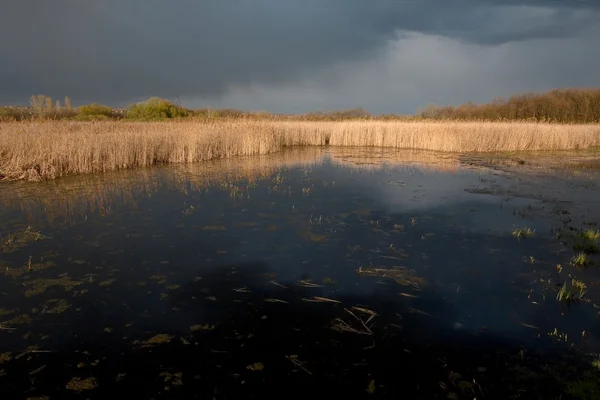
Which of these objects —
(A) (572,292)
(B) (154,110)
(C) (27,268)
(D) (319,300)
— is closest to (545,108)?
(B) (154,110)

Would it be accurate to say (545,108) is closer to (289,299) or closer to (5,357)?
(289,299)

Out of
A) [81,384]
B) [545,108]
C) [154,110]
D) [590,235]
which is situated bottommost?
[81,384]

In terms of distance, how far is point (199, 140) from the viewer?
54.9 feet

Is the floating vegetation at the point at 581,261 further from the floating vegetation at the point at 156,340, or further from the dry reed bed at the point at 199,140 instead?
the dry reed bed at the point at 199,140

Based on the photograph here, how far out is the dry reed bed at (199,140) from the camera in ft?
39.7

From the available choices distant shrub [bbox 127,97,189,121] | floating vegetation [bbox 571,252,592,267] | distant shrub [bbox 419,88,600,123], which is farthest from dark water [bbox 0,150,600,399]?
distant shrub [bbox 419,88,600,123]

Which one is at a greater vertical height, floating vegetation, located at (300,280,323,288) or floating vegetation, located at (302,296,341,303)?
floating vegetation, located at (300,280,323,288)

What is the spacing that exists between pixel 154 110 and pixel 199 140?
20155 mm

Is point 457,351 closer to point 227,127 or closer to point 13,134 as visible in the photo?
point 13,134

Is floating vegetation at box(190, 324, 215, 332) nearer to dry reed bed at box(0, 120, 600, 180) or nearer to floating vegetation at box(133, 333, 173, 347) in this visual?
floating vegetation at box(133, 333, 173, 347)

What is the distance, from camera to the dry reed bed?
39.7 feet

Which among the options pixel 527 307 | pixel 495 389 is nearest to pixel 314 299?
pixel 495 389

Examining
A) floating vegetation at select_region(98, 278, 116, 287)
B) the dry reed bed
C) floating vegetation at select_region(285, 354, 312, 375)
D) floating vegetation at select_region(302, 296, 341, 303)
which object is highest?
the dry reed bed

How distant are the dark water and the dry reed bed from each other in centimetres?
333
